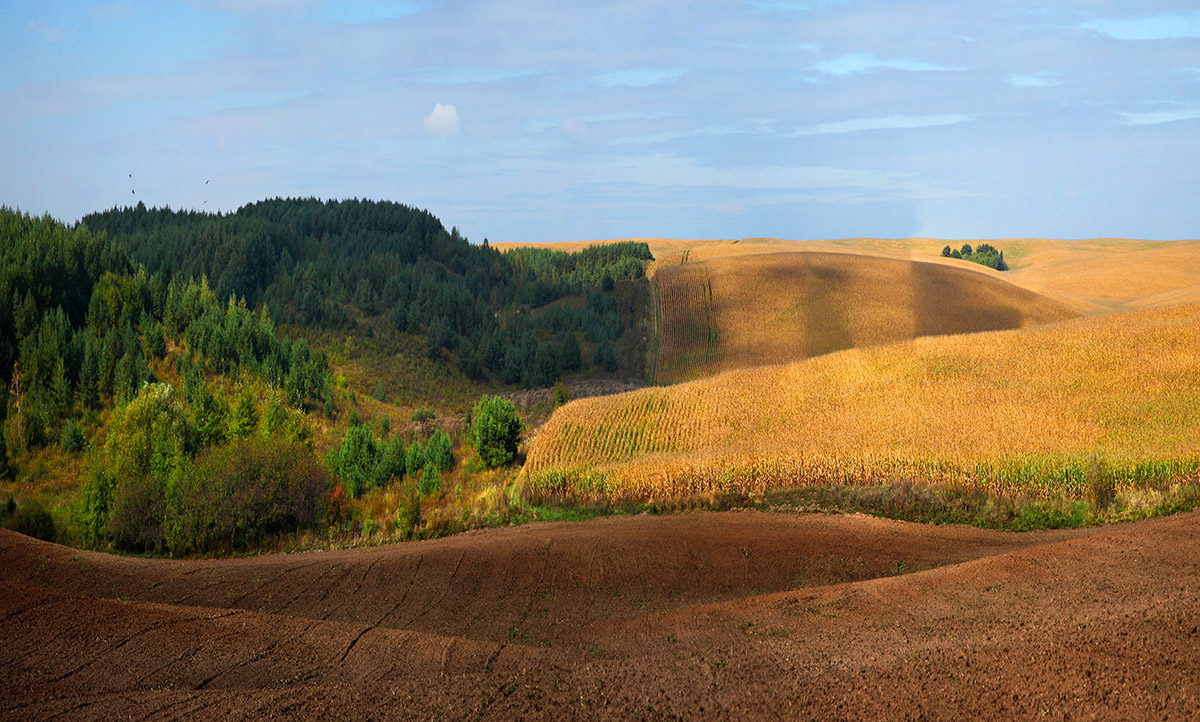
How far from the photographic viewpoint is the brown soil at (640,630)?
35.7 ft

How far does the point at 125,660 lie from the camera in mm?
13812

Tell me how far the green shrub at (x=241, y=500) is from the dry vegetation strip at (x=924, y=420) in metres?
8.25

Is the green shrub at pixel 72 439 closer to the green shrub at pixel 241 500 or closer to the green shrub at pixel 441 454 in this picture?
the green shrub at pixel 241 500

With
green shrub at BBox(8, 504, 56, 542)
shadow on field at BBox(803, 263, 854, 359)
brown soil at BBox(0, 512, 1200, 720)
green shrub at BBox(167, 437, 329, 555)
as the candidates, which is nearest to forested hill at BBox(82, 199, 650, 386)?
shadow on field at BBox(803, 263, 854, 359)

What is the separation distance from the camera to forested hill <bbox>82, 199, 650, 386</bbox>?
75062 mm

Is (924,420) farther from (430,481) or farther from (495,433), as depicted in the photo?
(430,481)

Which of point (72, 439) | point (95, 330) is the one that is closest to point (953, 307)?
point (95, 330)

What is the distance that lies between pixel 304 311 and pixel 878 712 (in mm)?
71701

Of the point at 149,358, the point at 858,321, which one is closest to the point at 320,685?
the point at 149,358

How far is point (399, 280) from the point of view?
269 feet

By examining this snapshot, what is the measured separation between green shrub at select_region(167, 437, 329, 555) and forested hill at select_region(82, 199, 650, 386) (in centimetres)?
4010

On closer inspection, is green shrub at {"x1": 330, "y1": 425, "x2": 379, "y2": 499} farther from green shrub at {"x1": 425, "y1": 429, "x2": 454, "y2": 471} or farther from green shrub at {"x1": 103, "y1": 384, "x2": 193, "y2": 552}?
green shrub at {"x1": 103, "y1": 384, "x2": 193, "y2": 552}

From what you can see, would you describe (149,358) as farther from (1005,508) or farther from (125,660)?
(1005,508)

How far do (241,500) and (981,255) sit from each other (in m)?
138
